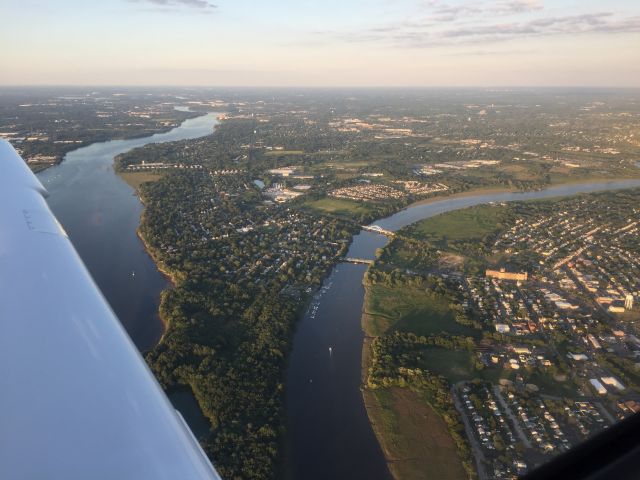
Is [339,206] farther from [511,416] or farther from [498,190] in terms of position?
[511,416]

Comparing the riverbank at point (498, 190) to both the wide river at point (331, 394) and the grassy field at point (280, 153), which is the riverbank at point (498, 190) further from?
the grassy field at point (280, 153)

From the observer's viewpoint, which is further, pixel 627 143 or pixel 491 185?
pixel 627 143

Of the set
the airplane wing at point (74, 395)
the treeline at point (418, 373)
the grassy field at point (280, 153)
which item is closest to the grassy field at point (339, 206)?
the treeline at point (418, 373)

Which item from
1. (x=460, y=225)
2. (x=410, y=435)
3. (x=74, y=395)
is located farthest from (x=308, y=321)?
(x=460, y=225)

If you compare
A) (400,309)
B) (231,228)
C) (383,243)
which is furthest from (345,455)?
(231,228)

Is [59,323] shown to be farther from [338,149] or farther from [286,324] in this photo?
[338,149]

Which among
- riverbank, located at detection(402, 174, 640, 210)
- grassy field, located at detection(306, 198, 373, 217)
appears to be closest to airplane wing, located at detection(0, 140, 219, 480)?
grassy field, located at detection(306, 198, 373, 217)

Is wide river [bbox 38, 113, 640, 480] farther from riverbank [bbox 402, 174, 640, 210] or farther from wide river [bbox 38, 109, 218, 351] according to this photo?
riverbank [bbox 402, 174, 640, 210]
